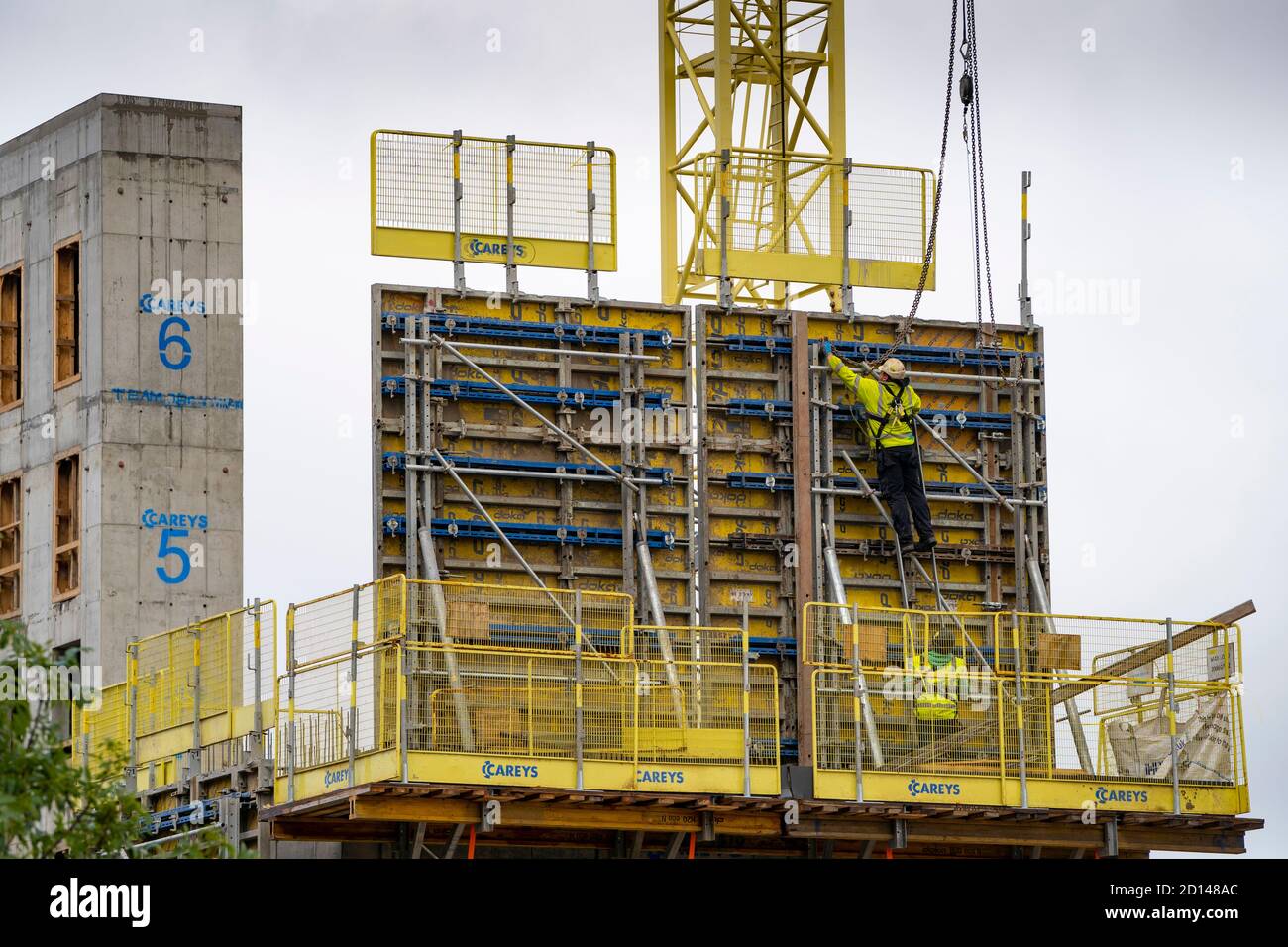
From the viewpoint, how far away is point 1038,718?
36.8 metres

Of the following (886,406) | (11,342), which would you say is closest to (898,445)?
(886,406)

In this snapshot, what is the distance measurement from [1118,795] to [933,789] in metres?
2.52

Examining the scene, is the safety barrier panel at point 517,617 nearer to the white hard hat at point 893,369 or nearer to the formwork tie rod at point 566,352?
the formwork tie rod at point 566,352

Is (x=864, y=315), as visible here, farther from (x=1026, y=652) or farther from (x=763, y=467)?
(x=1026, y=652)

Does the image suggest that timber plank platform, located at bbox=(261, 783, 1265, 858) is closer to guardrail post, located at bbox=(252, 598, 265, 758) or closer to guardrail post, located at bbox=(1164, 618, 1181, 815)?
guardrail post, located at bbox=(1164, 618, 1181, 815)

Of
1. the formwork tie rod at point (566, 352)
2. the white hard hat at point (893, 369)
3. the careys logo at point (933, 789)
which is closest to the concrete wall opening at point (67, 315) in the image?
the formwork tie rod at point (566, 352)

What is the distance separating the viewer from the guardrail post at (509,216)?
4069 centimetres

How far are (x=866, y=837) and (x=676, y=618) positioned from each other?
544 cm

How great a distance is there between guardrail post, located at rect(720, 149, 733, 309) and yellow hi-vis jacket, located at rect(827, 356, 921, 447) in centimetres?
197

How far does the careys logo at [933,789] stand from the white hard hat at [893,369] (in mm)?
6654

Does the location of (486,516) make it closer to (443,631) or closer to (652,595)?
(652,595)
